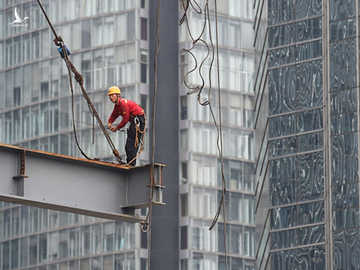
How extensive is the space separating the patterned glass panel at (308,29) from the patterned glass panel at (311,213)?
918cm

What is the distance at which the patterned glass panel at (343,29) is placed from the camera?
234 feet

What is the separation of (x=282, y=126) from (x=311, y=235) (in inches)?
291

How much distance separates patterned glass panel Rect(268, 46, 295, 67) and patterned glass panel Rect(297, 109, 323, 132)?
137 inches

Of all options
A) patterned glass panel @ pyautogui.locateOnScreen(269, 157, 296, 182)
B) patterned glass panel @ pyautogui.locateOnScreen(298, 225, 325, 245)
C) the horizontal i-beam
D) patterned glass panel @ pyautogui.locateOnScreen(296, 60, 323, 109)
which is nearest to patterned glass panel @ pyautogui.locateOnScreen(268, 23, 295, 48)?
patterned glass panel @ pyautogui.locateOnScreen(296, 60, 323, 109)

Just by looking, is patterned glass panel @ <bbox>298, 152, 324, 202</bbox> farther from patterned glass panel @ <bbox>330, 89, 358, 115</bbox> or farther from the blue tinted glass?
patterned glass panel @ <bbox>330, 89, 358, 115</bbox>

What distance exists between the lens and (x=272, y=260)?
7369 centimetres

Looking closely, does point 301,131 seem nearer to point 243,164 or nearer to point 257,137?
point 257,137

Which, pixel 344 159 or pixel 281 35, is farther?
pixel 281 35

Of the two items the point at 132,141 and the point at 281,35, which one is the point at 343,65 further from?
the point at 132,141

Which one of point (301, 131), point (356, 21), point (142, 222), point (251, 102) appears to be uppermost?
point (251, 102)

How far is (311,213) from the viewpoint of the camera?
72.2 m

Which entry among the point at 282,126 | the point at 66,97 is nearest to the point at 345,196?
the point at 282,126

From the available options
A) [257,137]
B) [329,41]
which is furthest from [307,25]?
[257,137]

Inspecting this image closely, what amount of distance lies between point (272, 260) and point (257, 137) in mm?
12387
